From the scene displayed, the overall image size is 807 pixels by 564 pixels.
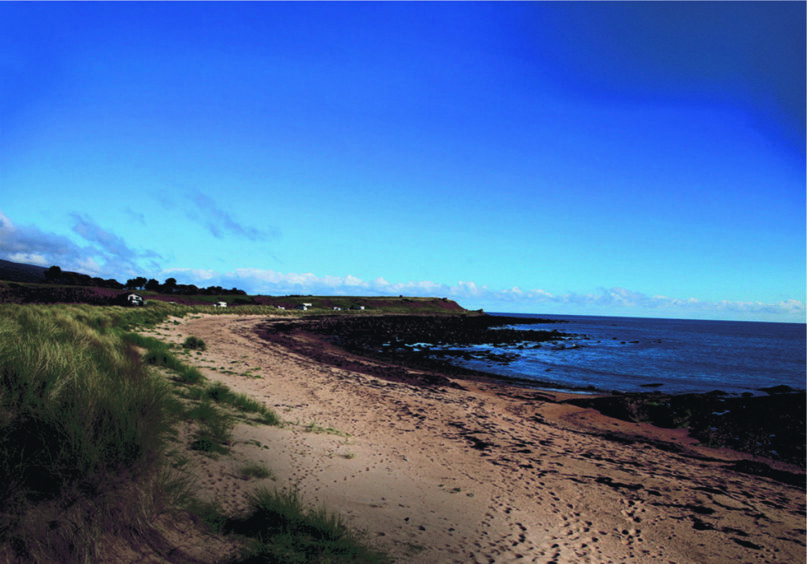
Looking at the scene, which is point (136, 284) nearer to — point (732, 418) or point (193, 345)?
point (193, 345)

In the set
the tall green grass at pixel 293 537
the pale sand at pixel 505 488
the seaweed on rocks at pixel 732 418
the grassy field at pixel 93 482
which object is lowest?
the seaweed on rocks at pixel 732 418

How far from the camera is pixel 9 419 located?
170 inches

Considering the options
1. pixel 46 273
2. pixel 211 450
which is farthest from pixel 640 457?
pixel 46 273

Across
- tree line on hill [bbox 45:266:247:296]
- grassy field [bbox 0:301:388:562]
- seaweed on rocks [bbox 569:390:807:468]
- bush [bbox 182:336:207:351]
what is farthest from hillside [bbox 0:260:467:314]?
seaweed on rocks [bbox 569:390:807:468]

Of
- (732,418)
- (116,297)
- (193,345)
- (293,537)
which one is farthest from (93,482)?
(116,297)

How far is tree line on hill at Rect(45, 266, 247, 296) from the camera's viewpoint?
87.8 metres

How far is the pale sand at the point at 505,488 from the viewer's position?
549 centimetres

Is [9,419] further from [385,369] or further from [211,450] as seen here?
[385,369]

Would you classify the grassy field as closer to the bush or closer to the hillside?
the bush

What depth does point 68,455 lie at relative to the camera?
4.01 metres

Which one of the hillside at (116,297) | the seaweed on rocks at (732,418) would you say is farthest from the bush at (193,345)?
the seaweed on rocks at (732,418)

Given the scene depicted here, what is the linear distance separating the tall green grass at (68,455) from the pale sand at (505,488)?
1157mm

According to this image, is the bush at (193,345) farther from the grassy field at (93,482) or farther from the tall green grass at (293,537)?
the tall green grass at (293,537)

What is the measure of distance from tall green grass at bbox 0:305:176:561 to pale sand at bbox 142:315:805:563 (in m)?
1.16
